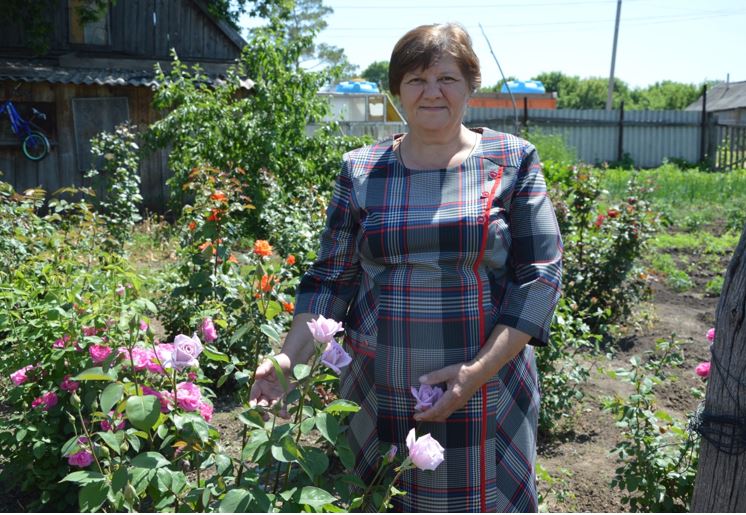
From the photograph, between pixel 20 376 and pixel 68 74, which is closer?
pixel 20 376

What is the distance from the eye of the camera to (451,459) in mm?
1785

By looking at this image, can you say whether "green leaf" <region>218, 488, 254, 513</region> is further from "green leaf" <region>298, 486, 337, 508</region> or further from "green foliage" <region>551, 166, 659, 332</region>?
"green foliage" <region>551, 166, 659, 332</region>

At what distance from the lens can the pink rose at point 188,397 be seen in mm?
1913

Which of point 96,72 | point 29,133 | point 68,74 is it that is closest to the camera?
point 29,133

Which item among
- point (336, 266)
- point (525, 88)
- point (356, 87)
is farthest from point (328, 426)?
point (525, 88)

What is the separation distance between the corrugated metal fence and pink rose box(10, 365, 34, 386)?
58.0 feet

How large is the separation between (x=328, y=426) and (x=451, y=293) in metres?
0.49

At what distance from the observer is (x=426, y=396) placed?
1705 millimetres

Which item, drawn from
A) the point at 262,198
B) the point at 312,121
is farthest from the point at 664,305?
the point at 312,121

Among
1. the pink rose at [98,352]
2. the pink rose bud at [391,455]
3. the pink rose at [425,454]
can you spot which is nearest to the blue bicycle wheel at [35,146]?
the pink rose at [98,352]

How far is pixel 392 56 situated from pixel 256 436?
0.94 metres

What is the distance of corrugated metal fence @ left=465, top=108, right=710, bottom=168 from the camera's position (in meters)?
19.8

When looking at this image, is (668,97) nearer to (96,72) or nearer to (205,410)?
(96,72)

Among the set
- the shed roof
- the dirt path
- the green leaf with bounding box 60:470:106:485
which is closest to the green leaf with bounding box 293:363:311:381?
the green leaf with bounding box 60:470:106:485
